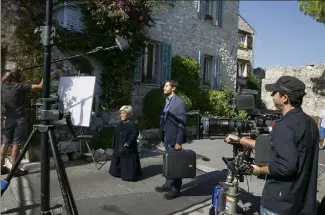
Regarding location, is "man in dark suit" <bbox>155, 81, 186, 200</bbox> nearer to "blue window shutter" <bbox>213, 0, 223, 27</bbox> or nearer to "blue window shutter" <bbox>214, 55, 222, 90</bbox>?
"blue window shutter" <bbox>214, 55, 222, 90</bbox>

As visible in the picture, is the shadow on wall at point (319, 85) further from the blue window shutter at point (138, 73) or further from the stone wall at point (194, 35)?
the blue window shutter at point (138, 73)

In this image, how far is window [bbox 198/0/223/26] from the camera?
12.2 metres

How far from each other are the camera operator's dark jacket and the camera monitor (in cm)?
375

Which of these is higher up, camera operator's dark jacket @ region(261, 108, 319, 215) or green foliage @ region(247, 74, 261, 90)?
green foliage @ region(247, 74, 261, 90)

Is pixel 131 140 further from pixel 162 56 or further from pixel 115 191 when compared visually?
pixel 162 56

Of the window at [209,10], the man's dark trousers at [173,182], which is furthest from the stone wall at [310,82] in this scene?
the window at [209,10]

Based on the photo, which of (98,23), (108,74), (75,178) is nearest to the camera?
(75,178)

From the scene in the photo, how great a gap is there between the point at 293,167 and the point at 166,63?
8.45m

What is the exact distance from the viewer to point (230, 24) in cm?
1370

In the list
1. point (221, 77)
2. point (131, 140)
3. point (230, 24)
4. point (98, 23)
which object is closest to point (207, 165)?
point (131, 140)

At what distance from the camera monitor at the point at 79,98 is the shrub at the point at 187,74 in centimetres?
540

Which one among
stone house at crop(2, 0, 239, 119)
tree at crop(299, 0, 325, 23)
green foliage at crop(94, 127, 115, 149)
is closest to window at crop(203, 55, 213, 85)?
stone house at crop(2, 0, 239, 119)

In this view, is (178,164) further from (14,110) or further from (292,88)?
(14,110)

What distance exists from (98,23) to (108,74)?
1.38 meters
